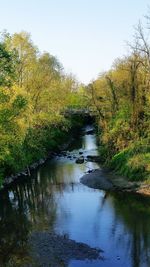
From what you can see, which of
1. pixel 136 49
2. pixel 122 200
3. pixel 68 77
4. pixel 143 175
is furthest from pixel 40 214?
pixel 68 77

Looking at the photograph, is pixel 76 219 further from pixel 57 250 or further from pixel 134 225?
pixel 57 250

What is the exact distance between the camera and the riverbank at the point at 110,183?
51.9 metres

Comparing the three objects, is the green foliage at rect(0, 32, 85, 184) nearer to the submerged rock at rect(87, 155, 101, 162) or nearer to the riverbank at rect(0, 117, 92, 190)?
the riverbank at rect(0, 117, 92, 190)

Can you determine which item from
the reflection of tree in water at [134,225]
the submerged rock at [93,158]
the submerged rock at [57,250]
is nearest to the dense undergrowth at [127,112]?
the submerged rock at [93,158]

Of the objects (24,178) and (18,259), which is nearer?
(18,259)

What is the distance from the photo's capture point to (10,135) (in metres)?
49.5

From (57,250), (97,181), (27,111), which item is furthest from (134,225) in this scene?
(27,111)

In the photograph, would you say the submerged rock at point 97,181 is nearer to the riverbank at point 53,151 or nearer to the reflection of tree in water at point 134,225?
the reflection of tree in water at point 134,225

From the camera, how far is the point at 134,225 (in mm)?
39219

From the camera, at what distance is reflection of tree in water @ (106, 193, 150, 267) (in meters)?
33.4

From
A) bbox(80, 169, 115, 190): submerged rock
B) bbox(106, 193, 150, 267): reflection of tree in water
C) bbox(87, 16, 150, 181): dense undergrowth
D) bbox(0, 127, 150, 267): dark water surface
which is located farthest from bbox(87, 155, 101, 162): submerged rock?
bbox(106, 193, 150, 267): reflection of tree in water

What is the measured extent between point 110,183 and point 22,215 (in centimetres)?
1588

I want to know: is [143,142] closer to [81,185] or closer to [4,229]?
[81,185]

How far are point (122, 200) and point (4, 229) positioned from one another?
48.3 feet
